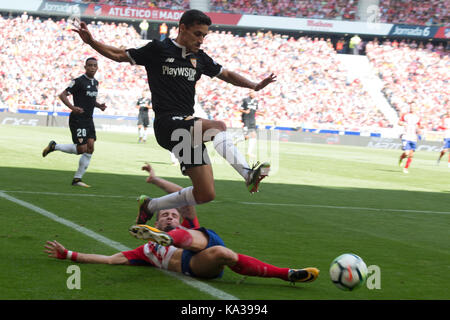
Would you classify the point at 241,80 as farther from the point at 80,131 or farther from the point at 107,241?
the point at 80,131

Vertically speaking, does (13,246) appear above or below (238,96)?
below

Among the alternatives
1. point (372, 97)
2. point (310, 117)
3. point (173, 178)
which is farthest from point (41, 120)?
point (173, 178)

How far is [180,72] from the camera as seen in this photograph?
252 inches

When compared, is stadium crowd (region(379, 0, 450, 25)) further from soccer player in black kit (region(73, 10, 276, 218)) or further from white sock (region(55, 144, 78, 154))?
soccer player in black kit (region(73, 10, 276, 218))

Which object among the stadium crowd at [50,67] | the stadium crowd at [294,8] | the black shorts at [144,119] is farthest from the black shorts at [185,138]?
the stadium crowd at [294,8]

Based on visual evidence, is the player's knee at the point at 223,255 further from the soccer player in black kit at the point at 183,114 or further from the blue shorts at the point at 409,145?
the blue shorts at the point at 409,145

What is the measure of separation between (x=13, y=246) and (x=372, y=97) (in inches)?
1695

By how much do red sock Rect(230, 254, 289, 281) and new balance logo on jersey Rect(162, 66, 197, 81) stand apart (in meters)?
2.11

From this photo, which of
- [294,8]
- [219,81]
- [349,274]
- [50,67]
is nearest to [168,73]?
[349,274]

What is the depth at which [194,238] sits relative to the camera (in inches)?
200

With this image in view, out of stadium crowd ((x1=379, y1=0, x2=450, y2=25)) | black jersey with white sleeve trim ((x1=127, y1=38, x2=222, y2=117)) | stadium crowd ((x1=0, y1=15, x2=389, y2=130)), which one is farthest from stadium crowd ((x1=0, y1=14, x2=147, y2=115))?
black jersey with white sleeve trim ((x1=127, y1=38, x2=222, y2=117))

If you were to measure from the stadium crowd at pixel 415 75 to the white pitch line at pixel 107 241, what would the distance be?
3802 centimetres

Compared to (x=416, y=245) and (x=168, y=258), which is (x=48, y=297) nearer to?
(x=168, y=258)

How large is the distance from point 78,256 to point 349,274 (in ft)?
7.64
